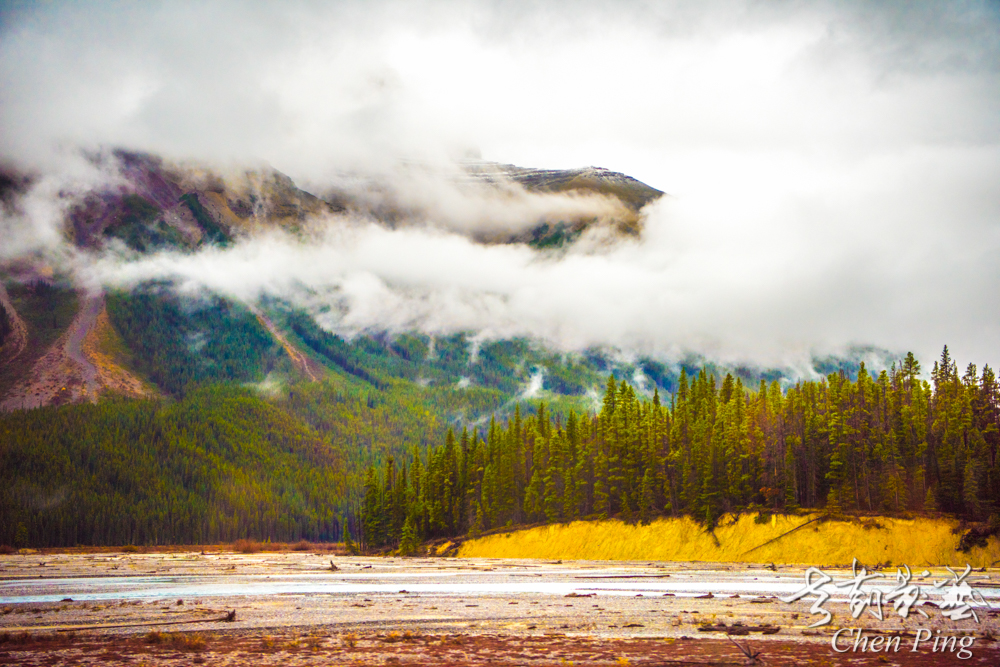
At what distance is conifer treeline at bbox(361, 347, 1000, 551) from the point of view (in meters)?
98.8

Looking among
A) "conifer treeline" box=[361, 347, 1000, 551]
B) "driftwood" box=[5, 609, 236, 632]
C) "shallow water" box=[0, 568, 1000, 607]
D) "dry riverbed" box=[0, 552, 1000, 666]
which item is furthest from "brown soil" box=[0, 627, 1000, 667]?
"conifer treeline" box=[361, 347, 1000, 551]

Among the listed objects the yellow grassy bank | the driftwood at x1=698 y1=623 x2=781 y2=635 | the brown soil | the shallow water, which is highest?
the brown soil

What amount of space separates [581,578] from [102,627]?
42864mm

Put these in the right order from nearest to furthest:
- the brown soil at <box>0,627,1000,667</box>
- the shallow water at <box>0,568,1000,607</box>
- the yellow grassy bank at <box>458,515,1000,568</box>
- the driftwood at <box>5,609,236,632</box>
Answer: the brown soil at <box>0,627,1000,667</box> → the driftwood at <box>5,609,236,632</box> → the shallow water at <box>0,568,1000,607</box> → the yellow grassy bank at <box>458,515,1000,568</box>

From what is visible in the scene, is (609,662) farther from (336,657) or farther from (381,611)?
(381,611)

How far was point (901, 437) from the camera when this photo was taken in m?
103

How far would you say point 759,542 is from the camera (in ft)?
319

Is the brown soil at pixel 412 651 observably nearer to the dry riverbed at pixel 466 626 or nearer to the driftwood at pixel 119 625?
the dry riverbed at pixel 466 626

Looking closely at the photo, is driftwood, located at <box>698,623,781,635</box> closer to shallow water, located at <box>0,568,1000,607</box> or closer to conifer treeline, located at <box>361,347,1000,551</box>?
shallow water, located at <box>0,568,1000,607</box>

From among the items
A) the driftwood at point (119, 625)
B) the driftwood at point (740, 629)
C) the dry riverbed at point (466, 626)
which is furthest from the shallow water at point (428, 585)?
the driftwood at point (119, 625)

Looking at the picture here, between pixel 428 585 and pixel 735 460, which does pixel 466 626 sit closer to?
pixel 428 585

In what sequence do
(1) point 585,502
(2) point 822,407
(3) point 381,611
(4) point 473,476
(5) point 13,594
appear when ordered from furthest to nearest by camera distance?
(4) point 473,476
(1) point 585,502
(2) point 822,407
(5) point 13,594
(3) point 381,611

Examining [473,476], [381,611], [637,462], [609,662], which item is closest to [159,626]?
[381,611]

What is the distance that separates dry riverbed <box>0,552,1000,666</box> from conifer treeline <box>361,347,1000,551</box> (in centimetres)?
4350
